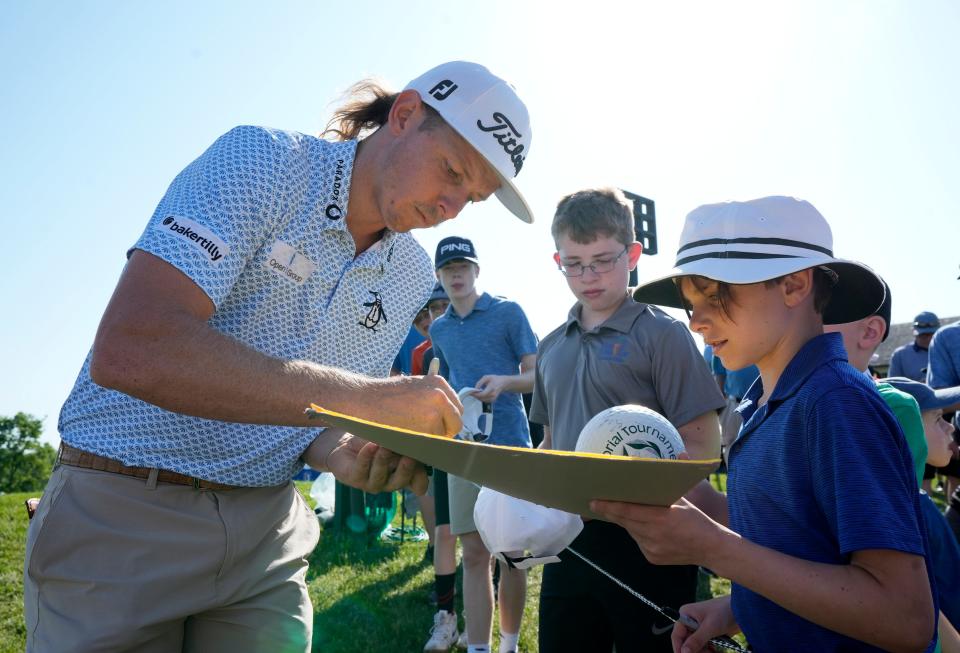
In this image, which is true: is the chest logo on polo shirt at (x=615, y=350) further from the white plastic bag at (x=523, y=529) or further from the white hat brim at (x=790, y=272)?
the white plastic bag at (x=523, y=529)

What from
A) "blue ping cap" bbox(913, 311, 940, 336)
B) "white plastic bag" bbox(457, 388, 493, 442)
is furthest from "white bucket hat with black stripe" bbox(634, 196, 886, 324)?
"blue ping cap" bbox(913, 311, 940, 336)

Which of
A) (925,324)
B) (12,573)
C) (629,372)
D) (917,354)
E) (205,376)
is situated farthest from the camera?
(925,324)

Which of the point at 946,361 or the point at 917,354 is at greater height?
the point at 946,361

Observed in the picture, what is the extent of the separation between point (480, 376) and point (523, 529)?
313 centimetres

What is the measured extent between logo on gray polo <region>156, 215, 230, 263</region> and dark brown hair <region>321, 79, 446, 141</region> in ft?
3.14

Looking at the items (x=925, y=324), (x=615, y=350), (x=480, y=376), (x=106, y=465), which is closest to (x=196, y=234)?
(x=106, y=465)

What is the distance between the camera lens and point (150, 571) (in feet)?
6.42

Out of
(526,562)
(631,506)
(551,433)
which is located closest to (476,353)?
(551,433)

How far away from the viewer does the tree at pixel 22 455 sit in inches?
1887

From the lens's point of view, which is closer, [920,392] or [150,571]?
[150,571]

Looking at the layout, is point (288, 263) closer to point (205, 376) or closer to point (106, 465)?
point (205, 376)

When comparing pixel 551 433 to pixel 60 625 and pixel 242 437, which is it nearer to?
pixel 242 437

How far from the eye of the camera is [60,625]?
6.13ft

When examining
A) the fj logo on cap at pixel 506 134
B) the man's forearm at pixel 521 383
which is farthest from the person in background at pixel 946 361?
the fj logo on cap at pixel 506 134
